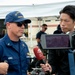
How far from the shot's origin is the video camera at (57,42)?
1.96m

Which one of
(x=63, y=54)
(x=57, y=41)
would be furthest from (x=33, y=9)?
(x=57, y=41)

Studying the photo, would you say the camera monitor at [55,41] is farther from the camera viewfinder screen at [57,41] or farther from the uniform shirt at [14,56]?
the uniform shirt at [14,56]

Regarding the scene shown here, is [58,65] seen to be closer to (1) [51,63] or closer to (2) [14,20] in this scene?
(1) [51,63]

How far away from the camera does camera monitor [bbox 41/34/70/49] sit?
6.42ft

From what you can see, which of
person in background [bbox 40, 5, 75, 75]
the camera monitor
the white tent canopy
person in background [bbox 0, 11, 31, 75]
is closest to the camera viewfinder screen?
the camera monitor

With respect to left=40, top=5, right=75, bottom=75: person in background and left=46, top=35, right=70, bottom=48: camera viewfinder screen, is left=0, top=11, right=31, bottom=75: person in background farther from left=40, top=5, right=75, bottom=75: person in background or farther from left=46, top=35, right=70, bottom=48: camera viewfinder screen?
left=46, top=35, right=70, bottom=48: camera viewfinder screen

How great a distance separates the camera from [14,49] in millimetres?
2822

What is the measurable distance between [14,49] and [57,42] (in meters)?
0.95

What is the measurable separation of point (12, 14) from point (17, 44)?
34 cm

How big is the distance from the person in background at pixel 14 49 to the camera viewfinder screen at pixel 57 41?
2.83ft

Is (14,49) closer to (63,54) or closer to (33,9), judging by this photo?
(63,54)

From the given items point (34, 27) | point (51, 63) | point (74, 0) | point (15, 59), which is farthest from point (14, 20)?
point (34, 27)

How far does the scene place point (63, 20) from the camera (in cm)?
263

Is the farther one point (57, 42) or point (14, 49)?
point (14, 49)
